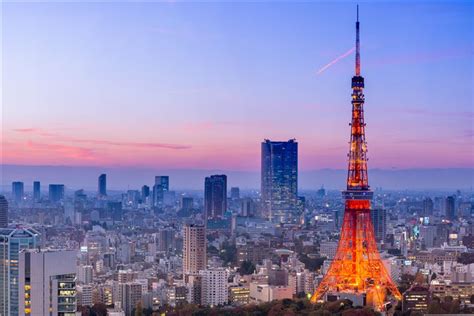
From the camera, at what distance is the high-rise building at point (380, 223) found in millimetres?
18536

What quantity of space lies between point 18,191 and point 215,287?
12.2 feet

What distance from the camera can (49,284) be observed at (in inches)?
242

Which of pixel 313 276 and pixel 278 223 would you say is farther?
pixel 278 223

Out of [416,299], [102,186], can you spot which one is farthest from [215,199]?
[416,299]

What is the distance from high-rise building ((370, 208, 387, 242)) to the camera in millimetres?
18536

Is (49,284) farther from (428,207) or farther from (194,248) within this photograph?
(428,207)

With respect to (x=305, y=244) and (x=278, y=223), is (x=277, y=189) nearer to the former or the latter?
(x=278, y=223)

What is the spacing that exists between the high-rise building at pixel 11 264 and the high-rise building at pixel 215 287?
496 cm

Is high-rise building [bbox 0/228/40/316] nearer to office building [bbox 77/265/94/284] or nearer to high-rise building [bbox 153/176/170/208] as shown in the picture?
office building [bbox 77/265/94/284]

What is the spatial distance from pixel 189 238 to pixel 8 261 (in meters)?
10.1

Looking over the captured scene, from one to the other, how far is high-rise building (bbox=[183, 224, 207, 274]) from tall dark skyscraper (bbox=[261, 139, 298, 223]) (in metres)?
2.32

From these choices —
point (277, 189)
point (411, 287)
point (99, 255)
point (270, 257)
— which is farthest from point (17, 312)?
point (277, 189)

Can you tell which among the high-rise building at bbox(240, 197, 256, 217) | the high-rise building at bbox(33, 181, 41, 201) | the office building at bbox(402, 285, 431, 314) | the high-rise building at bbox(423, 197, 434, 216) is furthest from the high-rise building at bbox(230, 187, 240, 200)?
the office building at bbox(402, 285, 431, 314)

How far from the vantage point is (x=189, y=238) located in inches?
671
